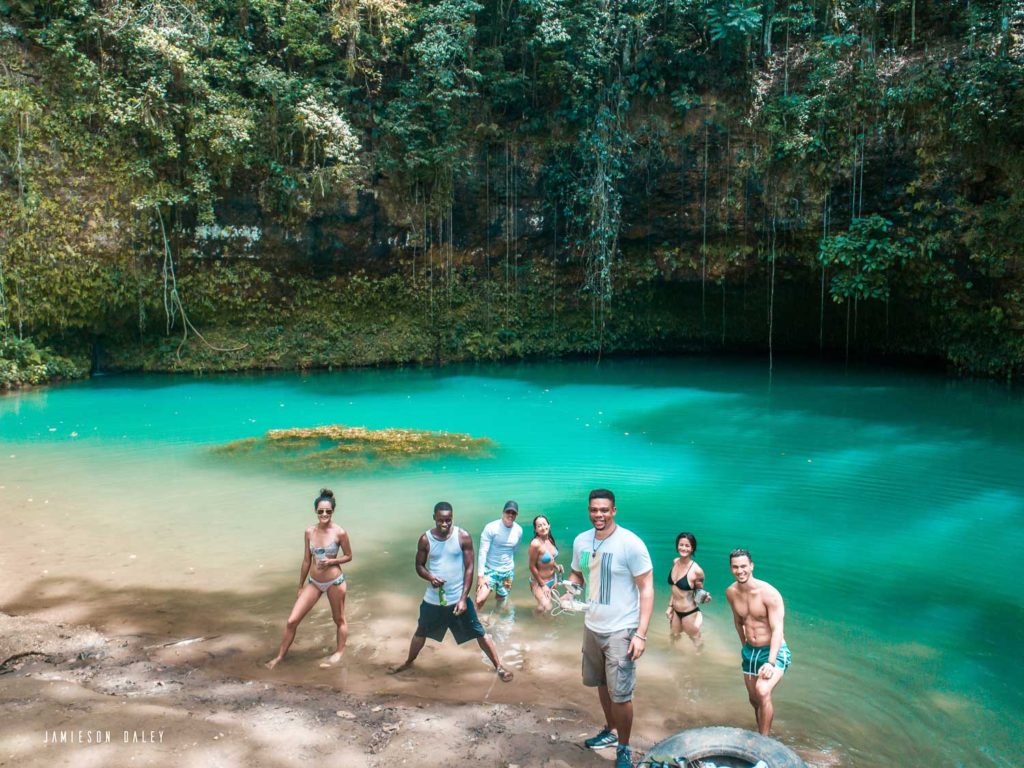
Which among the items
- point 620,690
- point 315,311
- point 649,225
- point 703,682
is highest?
point 649,225

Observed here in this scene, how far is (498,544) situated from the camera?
6848mm

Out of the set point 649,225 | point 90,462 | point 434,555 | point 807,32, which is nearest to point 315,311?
point 649,225

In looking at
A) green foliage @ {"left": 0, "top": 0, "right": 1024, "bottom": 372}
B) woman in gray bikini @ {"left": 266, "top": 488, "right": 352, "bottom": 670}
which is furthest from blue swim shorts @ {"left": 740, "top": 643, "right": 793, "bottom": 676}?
green foliage @ {"left": 0, "top": 0, "right": 1024, "bottom": 372}

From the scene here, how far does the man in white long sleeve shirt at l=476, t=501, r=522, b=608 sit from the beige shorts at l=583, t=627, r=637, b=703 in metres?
2.23

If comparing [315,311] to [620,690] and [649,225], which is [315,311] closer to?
[649,225]

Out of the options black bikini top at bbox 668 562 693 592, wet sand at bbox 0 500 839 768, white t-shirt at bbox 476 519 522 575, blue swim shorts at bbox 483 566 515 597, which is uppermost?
white t-shirt at bbox 476 519 522 575

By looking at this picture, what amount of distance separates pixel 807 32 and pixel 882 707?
59.7 ft

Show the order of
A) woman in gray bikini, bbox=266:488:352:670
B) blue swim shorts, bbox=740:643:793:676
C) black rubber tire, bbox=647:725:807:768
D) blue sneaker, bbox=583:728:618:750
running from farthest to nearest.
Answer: woman in gray bikini, bbox=266:488:352:670
blue swim shorts, bbox=740:643:793:676
blue sneaker, bbox=583:728:618:750
black rubber tire, bbox=647:725:807:768

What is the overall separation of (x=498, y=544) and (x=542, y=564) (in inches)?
18.3

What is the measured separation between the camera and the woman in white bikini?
6949 millimetres

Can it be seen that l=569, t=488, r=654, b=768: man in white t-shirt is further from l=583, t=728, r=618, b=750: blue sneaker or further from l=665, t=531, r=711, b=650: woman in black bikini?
l=665, t=531, r=711, b=650: woman in black bikini

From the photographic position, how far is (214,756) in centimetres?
430

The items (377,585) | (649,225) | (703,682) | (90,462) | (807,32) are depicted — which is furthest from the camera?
(649,225)

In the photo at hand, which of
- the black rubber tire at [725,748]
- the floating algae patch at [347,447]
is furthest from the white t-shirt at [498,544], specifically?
the floating algae patch at [347,447]
